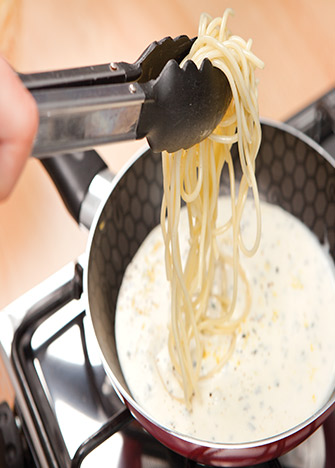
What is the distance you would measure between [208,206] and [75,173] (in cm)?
21

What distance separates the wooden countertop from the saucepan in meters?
0.25

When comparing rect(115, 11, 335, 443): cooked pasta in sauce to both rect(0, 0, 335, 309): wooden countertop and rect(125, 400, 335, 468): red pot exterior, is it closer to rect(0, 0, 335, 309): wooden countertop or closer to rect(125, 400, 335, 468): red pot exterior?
rect(125, 400, 335, 468): red pot exterior

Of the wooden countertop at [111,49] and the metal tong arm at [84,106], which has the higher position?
the metal tong arm at [84,106]

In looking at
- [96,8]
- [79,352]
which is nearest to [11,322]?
[79,352]

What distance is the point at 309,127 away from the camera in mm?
1000

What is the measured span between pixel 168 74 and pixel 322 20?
35.1 inches

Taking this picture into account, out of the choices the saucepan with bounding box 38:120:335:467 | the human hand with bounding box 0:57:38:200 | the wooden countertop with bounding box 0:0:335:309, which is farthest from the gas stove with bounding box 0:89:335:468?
the human hand with bounding box 0:57:38:200

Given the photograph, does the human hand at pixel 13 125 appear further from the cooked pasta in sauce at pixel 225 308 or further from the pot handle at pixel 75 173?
the pot handle at pixel 75 173

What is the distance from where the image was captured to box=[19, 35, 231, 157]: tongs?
1.61ft

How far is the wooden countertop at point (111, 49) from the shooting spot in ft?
3.81

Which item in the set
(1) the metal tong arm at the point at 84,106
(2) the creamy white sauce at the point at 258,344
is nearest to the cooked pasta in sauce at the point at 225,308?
(2) the creamy white sauce at the point at 258,344

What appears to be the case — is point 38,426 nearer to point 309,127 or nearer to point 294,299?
point 294,299

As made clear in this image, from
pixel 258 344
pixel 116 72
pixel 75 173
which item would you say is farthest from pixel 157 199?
pixel 116 72

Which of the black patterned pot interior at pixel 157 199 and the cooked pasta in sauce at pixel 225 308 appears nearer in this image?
the cooked pasta in sauce at pixel 225 308
